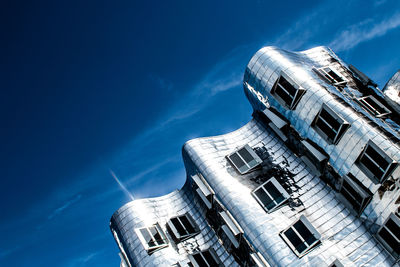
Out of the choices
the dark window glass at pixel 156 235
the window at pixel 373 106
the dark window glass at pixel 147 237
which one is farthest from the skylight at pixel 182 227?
the window at pixel 373 106

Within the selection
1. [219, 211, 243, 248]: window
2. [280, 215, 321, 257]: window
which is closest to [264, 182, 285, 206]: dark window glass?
[280, 215, 321, 257]: window

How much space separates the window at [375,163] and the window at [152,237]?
13870 millimetres

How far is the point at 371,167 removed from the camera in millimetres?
17781

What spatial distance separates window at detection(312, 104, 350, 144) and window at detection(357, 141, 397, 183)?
1790 mm

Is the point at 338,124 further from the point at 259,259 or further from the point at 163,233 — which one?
the point at 163,233

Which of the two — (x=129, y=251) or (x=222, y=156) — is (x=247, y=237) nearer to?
(x=222, y=156)

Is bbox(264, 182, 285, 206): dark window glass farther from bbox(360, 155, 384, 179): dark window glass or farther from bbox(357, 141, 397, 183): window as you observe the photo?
bbox(360, 155, 384, 179): dark window glass

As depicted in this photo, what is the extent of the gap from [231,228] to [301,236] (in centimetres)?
420

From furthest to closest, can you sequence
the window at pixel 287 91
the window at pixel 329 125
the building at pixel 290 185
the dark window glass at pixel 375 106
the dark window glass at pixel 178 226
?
the dark window glass at pixel 178 226 → the window at pixel 287 91 → the dark window glass at pixel 375 106 → the window at pixel 329 125 → the building at pixel 290 185

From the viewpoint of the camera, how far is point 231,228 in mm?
19750

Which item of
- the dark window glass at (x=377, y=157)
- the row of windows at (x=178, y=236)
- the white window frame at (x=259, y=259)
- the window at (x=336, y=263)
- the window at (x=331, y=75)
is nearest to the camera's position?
the window at (x=336, y=263)

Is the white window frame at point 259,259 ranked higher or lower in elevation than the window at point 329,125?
lower

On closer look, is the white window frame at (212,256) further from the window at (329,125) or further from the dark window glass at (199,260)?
the window at (329,125)

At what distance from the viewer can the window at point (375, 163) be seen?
16953mm
